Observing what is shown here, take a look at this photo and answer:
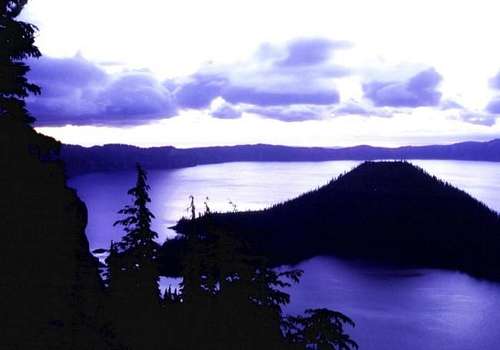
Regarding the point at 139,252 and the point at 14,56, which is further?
the point at 139,252

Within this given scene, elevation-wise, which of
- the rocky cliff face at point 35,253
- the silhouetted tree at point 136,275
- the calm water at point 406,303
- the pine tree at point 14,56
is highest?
the pine tree at point 14,56

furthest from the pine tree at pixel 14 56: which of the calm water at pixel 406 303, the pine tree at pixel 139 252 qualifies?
the calm water at pixel 406 303

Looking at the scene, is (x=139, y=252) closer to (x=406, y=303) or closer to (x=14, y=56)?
(x=14, y=56)

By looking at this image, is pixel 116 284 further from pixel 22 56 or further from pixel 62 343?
pixel 62 343

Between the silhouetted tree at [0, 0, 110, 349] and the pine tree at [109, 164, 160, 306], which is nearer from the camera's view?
the silhouetted tree at [0, 0, 110, 349]

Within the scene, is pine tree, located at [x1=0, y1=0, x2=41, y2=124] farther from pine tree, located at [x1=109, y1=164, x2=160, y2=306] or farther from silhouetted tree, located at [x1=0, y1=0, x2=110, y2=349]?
pine tree, located at [x1=109, y1=164, x2=160, y2=306]

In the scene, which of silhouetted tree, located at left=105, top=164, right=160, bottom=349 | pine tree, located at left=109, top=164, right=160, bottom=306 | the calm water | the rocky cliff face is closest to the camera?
the rocky cliff face

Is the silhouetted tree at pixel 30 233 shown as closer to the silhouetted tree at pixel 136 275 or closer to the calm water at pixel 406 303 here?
the silhouetted tree at pixel 136 275

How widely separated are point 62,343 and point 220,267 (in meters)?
6.91

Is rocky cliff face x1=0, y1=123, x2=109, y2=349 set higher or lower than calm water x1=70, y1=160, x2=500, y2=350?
higher

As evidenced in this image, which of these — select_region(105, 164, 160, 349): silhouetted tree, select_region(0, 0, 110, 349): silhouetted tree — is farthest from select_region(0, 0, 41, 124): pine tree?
select_region(105, 164, 160, 349): silhouetted tree

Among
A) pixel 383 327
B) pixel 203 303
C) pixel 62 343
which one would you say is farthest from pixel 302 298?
pixel 62 343

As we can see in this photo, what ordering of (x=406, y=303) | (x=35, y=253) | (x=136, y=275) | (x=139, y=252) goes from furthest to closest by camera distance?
(x=406, y=303) → (x=139, y=252) → (x=136, y=275) → (x=35, y=253)

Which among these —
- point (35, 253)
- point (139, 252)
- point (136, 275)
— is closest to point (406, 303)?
point (139, 252)
